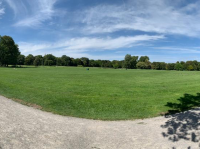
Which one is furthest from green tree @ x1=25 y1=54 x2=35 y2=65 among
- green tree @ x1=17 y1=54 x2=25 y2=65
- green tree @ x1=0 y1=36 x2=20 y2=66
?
green tree @ x1=0 y1=36 x2=20 y2=66

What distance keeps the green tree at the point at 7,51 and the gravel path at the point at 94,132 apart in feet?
305

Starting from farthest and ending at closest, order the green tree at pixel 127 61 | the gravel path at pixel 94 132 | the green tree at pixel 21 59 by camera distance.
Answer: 1. the green tree at pixel 127 61
2. the green tree at pixel 21 59
3. the gravel path at pixel 94 132

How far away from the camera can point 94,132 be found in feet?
22.9

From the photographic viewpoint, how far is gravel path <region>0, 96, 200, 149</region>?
571cm

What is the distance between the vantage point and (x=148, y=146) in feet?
18.8

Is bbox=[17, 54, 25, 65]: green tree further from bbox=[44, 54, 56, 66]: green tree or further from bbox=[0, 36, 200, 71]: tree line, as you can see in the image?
bbox=[44, 54, 56, 66]: green tree

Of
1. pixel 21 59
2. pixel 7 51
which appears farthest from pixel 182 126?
pixel 21 59

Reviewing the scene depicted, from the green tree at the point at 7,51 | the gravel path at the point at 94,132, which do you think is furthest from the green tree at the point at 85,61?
the gravel path at the point at 94,132

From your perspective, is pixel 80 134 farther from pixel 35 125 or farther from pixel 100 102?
pixel 100 102

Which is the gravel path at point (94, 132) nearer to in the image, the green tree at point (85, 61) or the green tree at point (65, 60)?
the green tree at point (65, 60)

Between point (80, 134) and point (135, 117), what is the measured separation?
3.61 m

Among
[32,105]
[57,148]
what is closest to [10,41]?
[32,105]

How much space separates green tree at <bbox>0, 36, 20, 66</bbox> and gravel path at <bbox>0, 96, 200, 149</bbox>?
305ft

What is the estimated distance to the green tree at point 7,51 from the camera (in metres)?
86.9
